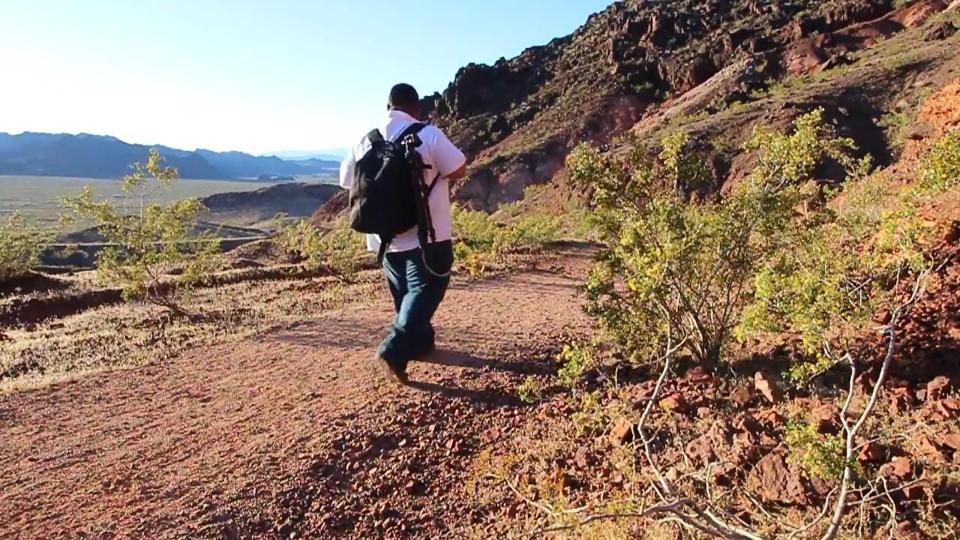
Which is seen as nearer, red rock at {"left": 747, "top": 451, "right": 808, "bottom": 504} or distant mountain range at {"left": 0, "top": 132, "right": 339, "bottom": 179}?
red rock at {"left": 747, "top": 451, "right": 808, "bottom": 504}

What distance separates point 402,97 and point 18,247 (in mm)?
19027

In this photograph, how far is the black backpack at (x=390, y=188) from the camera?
3375mm

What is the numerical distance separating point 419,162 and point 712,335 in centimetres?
188

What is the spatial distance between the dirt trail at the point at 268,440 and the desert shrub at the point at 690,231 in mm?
756

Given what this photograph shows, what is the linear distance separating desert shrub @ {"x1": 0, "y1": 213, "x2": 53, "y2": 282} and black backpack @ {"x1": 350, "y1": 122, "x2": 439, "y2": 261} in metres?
18.6

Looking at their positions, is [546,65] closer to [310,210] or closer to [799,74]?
[799,74]

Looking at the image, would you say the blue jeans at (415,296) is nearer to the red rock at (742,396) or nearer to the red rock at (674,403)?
the red rock at (674,403)

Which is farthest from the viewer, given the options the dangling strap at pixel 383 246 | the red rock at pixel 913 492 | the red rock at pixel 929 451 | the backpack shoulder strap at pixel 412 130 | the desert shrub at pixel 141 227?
the desert shrub at pixel 141 227

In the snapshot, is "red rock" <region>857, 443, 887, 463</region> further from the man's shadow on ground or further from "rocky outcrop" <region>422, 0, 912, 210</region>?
"rocky outcrop" <region>422, 0, 912, 210</region>

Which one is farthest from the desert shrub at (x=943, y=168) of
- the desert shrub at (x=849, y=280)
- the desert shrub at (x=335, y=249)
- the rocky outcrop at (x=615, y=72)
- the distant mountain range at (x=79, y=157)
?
the distant mountain range at (x=79, y=157)

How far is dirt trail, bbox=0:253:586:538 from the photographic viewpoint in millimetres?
2660

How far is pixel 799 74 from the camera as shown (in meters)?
31.2

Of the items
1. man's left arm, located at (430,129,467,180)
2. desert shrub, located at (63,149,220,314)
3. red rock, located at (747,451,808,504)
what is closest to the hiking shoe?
man's left arm, located at (430,129,467,180)

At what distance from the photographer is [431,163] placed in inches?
138
